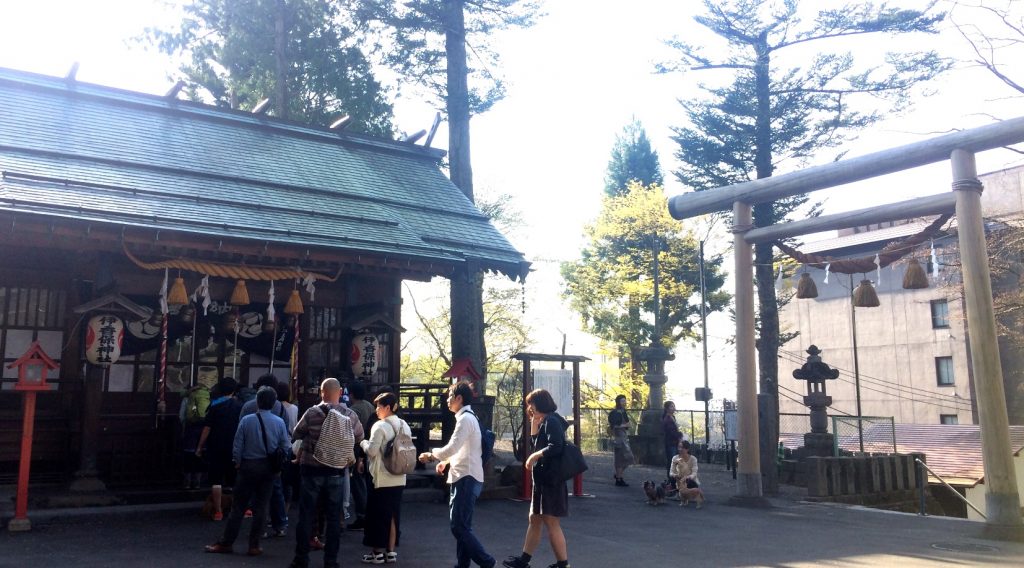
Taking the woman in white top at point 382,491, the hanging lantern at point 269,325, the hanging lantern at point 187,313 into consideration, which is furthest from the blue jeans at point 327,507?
the hanging lantern at point 187,313

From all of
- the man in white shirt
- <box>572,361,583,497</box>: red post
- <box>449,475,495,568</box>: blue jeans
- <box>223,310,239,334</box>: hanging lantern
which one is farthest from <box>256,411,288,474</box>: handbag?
<box>572,361,583,497</box>: red post

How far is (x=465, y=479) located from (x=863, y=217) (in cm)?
865

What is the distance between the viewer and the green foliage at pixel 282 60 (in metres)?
22.0

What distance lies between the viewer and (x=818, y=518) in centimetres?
1174

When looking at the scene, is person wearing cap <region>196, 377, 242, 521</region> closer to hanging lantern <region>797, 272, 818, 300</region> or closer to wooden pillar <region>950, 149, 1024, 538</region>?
wooden pillar <region>950, 149, 1024, 538</region>

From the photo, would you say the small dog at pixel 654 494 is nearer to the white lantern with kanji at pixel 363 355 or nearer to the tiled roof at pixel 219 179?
the tiled roof at pixel 219 179

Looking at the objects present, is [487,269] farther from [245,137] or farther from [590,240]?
[590,240]

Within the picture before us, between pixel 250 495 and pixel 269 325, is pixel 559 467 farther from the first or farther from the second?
pixel 269 325

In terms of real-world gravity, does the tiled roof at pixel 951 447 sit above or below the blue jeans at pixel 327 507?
below

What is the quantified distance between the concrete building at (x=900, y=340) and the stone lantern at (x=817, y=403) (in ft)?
46.1

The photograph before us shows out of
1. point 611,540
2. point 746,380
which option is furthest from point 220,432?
point 746,380

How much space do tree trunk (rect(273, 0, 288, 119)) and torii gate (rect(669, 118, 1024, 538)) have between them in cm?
1275

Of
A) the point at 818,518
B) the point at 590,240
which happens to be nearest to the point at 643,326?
the point at 590,240

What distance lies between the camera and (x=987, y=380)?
9766 millimetres
